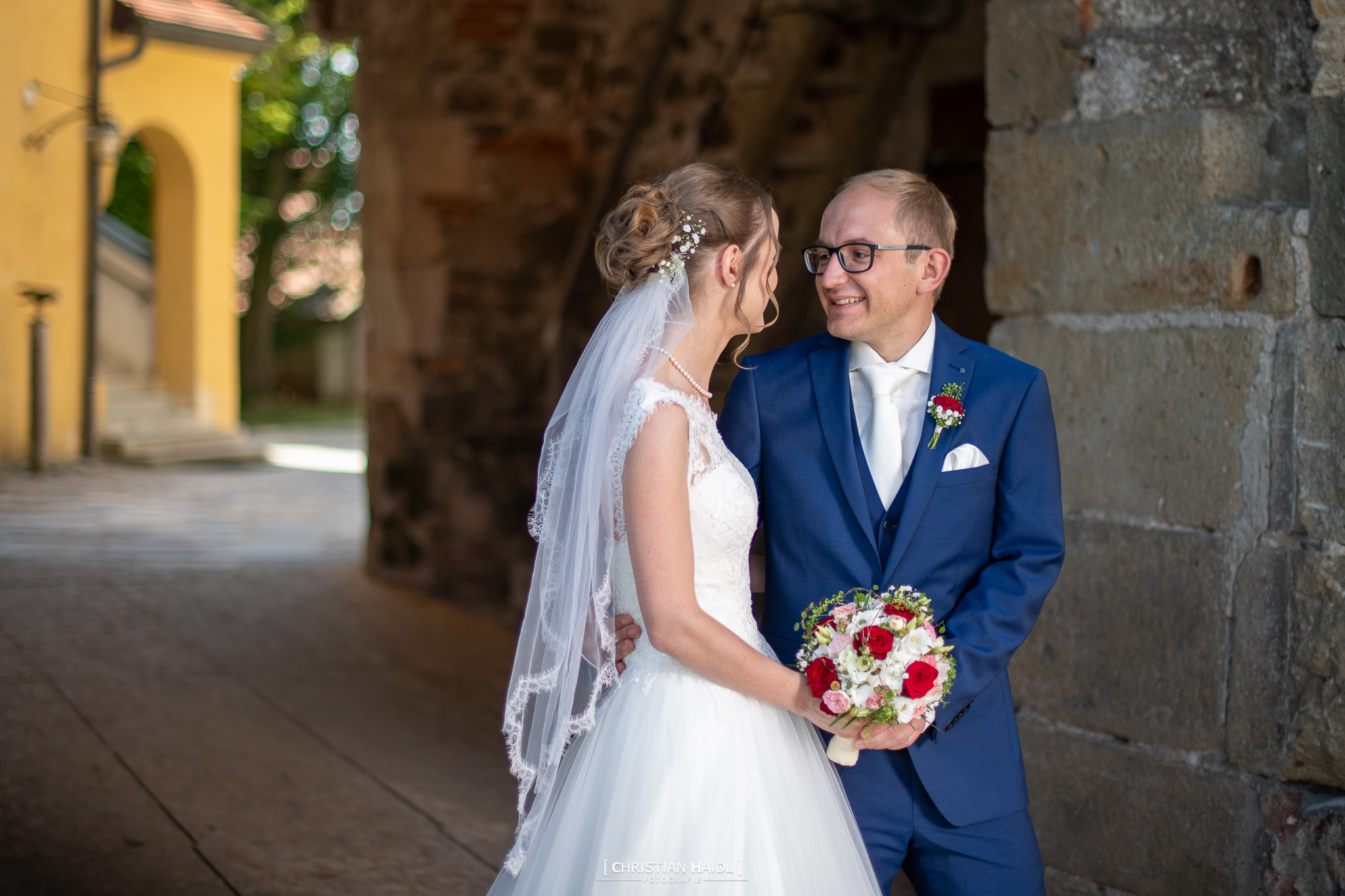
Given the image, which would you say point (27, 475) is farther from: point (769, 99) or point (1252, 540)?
point (1252, 540)

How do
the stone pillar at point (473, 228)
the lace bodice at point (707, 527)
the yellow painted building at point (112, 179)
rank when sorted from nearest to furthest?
the lace bodice at point (707, 527)
the stone pillar at point (473, 228)
the yellow painted building at point (112, 179)

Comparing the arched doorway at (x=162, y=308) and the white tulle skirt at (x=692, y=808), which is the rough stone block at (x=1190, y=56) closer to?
the white tulle skirt at (x=692, y=808)

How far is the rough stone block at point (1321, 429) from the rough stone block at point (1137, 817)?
57cm

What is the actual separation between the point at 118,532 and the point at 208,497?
2362 mm

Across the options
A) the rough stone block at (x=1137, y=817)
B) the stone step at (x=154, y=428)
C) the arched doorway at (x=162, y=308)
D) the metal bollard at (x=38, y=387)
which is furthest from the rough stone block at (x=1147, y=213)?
the arched doorway at (x=162, y=308)

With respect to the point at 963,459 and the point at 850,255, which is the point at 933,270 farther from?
the point at 963,459

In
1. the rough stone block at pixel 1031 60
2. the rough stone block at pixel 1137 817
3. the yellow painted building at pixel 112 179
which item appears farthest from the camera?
the yellow painted building at pixel 112 179

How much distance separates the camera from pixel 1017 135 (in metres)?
3.04

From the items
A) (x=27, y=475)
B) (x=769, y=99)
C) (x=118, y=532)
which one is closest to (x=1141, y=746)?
(x=769, y=99)

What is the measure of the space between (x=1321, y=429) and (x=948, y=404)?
33.3 inches

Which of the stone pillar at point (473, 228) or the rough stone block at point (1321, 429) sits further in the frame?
the stone pillar at point (473, 228)

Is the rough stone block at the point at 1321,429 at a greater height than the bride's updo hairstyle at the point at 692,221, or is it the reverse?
the bride's updo hairstyle at the point at 692,221

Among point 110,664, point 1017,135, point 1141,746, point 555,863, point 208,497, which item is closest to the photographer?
point 555,863

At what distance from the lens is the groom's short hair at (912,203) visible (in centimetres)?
232
